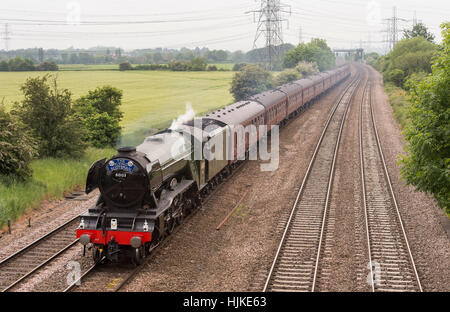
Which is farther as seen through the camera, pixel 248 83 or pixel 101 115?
pixel 248 83

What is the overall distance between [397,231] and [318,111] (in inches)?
1264

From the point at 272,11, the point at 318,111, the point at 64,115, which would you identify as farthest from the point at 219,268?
the point at 272,11

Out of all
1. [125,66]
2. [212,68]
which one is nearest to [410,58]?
[212,68]

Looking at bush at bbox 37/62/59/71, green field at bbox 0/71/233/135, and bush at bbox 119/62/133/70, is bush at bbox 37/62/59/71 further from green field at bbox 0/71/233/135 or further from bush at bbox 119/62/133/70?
bush at bbox 119/62/133/70

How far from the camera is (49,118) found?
24406 millimetres

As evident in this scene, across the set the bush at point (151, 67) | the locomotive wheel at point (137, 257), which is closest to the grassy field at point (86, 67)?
the bush at point (151, 67)

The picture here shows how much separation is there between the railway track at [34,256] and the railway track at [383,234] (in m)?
9.60

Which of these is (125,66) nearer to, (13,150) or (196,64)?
(196,64)

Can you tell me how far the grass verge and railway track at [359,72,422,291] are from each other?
1340cm

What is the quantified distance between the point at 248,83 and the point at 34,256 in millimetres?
41678

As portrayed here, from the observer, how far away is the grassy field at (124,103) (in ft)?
64.8

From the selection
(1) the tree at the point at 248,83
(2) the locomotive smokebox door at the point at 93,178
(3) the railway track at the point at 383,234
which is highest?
(1) the tree at the point at 248,83

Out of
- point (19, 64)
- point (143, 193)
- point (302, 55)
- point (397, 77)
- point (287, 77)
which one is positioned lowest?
point (143, 193)

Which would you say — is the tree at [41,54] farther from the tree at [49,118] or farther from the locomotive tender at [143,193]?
the locomotive tender at [143,193]
